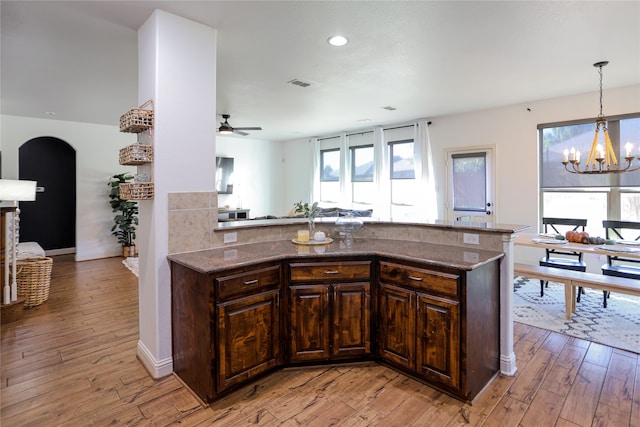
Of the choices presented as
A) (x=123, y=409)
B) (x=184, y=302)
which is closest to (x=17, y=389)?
(x=123, y=409)

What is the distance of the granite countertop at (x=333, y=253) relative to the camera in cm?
215

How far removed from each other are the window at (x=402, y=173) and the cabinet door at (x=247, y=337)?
4839 millimetres

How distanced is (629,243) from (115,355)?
201 inches

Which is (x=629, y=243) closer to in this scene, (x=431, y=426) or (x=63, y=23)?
(x=431, y=426)

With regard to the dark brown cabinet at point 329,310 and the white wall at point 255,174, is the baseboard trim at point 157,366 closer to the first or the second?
the dark brown cabinet at point 329,310

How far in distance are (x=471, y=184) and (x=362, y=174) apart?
95.0 inches

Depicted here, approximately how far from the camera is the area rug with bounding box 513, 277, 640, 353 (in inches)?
122

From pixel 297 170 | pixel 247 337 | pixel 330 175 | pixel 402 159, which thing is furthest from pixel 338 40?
pixel 297 170

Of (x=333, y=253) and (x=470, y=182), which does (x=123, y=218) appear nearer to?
(x=333, y=253)

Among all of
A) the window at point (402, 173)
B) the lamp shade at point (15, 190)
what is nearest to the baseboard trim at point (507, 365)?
the window at point (402, 173)

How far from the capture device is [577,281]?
11.0 ft

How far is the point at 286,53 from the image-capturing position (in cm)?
323

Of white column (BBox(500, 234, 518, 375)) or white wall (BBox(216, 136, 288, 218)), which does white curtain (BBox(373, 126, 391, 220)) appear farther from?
white column (BBox(500, 234, 518, 375))

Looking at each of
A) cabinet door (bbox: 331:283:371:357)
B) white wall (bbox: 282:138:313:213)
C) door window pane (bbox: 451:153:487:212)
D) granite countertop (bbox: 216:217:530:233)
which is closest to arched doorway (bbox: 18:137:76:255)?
white wall (bbox: 282:138:313:213)
